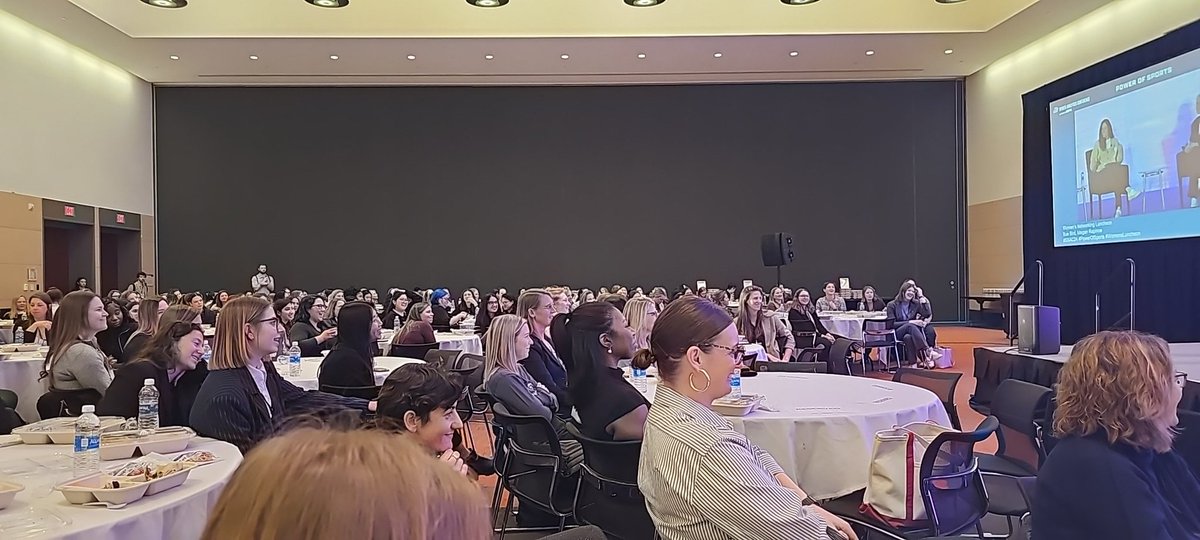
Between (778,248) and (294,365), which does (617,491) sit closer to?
(294,365)

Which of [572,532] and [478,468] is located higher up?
[572,532]

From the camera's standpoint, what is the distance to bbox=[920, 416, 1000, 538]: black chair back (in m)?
3.06

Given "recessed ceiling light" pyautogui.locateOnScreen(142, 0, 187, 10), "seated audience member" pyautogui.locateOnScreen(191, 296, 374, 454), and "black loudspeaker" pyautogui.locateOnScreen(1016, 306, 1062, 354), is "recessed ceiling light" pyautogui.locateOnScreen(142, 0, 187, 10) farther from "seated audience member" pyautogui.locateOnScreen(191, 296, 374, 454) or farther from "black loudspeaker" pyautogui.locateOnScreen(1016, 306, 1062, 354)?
"black loudspeaker" pyautogui.locateOnScreen(1016, 306, 1062, 354)

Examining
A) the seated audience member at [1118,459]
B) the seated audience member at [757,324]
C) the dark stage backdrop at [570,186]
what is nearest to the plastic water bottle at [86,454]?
the seated audience member at [1118,459]

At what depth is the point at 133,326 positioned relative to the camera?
27.2 ft

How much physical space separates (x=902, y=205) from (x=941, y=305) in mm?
2317

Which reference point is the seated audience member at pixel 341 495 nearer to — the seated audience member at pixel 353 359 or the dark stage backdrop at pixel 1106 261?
the seated audience member at pixel 353 359

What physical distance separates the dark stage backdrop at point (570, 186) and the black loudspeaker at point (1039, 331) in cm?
1156

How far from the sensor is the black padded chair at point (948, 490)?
3055 mm

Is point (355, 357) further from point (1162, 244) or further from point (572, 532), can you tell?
point (1162, 244)

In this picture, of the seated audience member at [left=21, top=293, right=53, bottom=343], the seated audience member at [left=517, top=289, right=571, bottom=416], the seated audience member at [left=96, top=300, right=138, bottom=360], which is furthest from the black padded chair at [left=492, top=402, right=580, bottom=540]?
the seated audience member at [left=21, top=293, right=53, bottom=343]

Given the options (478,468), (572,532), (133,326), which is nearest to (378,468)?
(572,532)

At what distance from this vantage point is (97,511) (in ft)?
7.27

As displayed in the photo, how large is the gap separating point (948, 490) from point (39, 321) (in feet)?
29.6
